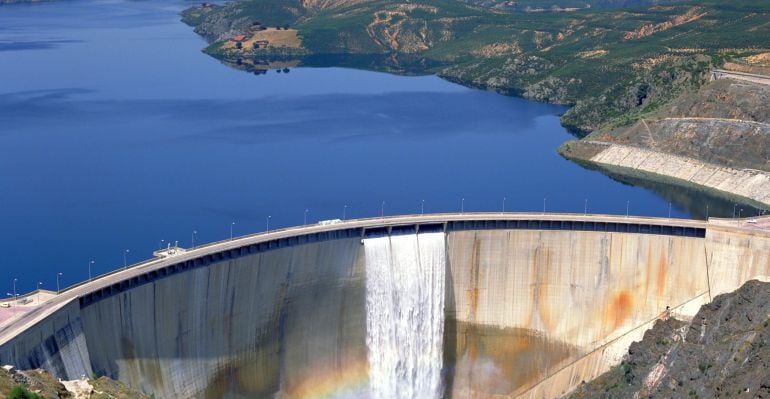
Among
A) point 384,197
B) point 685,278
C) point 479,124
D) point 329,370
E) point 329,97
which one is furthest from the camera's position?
point 329,97

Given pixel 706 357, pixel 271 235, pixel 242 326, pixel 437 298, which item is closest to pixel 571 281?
pixel 437 298

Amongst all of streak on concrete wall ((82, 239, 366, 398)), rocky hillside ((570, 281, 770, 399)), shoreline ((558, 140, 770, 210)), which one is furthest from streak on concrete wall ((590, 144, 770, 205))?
streak on concrete wall ((82, 239, 366, 398))

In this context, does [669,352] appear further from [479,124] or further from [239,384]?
[479,124]

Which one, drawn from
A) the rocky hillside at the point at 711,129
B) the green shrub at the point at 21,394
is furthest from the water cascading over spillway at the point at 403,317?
the rocky hillside at the point at 711,129

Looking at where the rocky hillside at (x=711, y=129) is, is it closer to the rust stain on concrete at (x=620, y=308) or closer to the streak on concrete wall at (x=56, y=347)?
the rust stain on concrete at (x=620, y=308)

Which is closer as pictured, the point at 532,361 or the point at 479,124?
the point at 532,361

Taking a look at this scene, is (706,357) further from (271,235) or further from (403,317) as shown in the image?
(271,235)

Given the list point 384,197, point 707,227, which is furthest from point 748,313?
point 384,197
